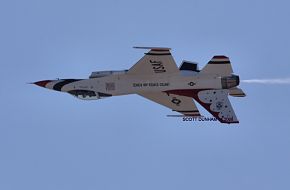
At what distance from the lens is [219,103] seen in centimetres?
7169

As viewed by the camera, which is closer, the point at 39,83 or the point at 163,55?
the point at 163,55

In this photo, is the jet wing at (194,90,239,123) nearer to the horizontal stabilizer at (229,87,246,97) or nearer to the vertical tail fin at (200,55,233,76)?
the horizontal stabilizer at (229,87,246,97)

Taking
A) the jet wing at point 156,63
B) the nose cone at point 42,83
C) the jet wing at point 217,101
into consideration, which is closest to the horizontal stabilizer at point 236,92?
the jet wing at point 217,101

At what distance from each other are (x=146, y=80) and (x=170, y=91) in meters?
1.92

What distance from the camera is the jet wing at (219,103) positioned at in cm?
7138

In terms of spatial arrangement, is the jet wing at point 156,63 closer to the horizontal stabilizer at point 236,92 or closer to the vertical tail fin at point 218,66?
the vertical tail fin at point 218,66

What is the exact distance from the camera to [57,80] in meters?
74.8

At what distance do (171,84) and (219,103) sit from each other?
3.79 m

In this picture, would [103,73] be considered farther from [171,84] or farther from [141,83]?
[171,84]

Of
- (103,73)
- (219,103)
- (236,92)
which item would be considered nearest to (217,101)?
(219,103)

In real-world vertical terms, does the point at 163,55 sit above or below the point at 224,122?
above

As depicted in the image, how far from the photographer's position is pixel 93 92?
7344cm

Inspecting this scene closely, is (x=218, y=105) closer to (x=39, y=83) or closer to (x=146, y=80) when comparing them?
(x=146, y=80)

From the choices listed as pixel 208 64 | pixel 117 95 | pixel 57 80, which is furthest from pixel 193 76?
pixel 57 80
